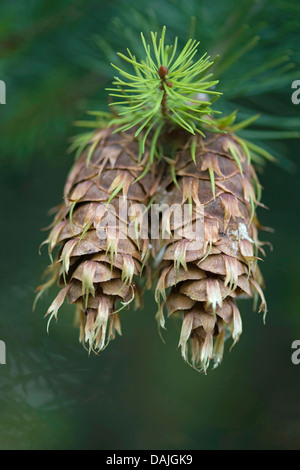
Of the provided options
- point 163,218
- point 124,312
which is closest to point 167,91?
point 163,218

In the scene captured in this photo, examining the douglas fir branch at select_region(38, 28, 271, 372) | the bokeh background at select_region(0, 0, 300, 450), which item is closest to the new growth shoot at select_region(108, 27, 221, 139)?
the douglas fir branch at select_region(38, 28, 271, 372)

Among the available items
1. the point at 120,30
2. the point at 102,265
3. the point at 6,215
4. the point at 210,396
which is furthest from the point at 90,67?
the point at 210,396

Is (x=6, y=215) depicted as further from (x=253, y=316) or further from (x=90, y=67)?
(x=253, y=316)

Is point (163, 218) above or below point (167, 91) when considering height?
below

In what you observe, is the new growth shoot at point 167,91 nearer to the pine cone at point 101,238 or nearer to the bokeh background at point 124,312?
the pine cone at point 101,238

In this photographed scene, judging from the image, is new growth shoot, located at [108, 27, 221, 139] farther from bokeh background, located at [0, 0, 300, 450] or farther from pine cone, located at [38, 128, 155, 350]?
bokeh background, located at [0, 0, 300, 450]

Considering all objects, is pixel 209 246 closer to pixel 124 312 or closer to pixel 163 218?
pixel 163 218
